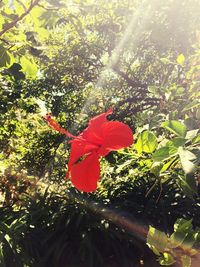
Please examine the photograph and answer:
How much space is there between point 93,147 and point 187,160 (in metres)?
0.19

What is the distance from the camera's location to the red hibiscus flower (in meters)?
0.63

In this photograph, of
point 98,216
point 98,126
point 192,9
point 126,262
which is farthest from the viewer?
point 192,9

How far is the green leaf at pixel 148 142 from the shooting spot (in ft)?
3.14

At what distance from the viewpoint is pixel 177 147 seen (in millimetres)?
788

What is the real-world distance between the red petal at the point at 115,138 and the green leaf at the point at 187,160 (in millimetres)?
115

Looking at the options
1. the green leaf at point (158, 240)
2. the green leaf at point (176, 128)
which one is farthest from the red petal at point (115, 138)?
the green leaf at point (158, 240)

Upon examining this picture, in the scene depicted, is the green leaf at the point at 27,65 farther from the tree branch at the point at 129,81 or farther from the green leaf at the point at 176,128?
the tree branch at the point at 129,81

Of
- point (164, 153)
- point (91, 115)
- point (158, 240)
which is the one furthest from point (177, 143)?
point (91, 115)

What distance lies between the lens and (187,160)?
70 centimetres

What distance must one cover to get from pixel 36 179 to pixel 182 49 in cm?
312

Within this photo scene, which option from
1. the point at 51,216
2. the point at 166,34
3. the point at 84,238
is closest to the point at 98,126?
the point at 84,238

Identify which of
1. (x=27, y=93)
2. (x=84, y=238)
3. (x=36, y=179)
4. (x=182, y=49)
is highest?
(x=182, y=49)

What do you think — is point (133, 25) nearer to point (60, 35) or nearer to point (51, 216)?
point (60, 35)

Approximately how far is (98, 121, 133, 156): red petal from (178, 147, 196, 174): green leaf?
115 millimetres
